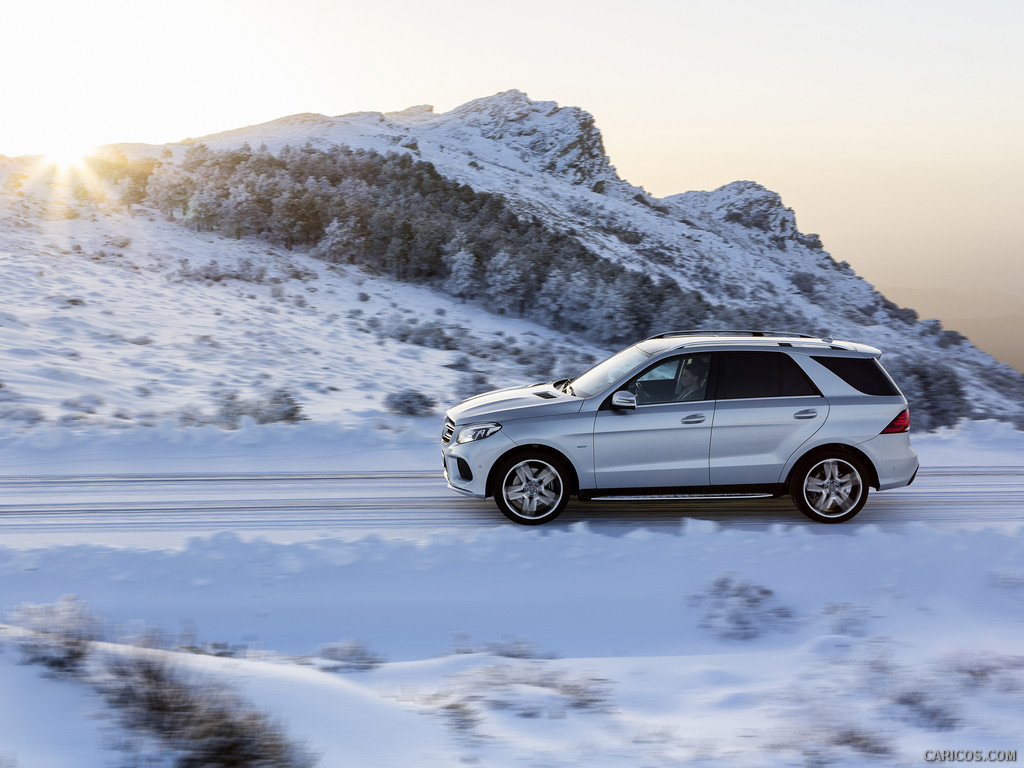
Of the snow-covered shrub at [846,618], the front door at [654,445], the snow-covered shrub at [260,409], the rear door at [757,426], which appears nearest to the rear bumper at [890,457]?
the rear door at [757,426]

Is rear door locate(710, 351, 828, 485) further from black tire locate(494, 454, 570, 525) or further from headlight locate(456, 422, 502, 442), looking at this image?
headlight locate(456, 422, 502, 442)

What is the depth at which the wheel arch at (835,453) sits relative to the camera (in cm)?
715

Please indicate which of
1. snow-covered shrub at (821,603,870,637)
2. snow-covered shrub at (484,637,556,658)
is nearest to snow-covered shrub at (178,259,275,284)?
snow-covered shrub at (484,637,556,658)

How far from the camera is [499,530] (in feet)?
22.9

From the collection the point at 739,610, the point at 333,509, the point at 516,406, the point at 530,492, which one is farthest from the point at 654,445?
the point at 333,509

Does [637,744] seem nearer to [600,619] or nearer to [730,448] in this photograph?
[600,619]

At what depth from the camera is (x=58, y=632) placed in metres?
4.41

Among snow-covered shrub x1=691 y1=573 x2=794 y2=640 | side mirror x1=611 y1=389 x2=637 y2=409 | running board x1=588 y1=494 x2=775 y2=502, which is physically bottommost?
snow-covered shrub x1=691 y1=573 x2=794 y2=640

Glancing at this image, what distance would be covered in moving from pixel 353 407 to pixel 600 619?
771 centimetres

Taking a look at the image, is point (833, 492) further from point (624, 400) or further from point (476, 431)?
point (476, 431)

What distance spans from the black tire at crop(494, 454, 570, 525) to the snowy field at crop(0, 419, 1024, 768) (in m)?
0.36

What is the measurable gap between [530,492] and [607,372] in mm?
1445

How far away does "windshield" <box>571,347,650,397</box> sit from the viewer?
7.38 m

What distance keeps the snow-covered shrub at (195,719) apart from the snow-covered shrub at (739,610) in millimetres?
2972
